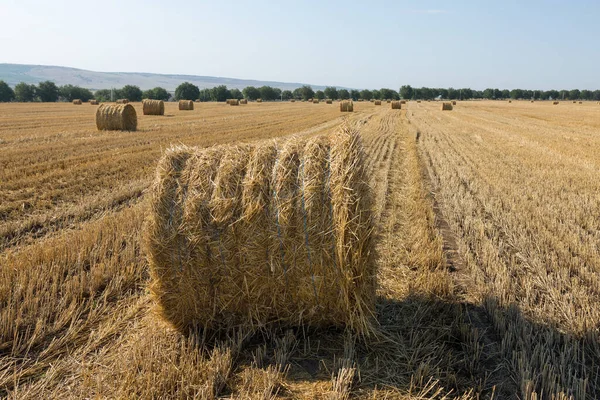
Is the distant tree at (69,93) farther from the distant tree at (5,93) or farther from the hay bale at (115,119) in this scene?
the hay bale at (115,119)

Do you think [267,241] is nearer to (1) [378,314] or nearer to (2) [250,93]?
(1) [378,314]

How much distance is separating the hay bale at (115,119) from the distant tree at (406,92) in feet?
389

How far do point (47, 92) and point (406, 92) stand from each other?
3677 inches

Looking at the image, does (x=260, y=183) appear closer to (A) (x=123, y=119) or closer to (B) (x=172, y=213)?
(B) (x=172, y=213)

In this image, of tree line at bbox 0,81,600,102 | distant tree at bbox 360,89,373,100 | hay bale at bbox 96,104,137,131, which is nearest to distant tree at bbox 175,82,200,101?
tree line at bbox 0,81,600,102

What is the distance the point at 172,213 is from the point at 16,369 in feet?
5.35

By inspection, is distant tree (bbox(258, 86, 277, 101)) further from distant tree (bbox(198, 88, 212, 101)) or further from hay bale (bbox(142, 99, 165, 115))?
hay bale (bbox(142, 99, 165, 115))

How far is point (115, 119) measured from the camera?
63.5 ft

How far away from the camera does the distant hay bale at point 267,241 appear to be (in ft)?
11.9

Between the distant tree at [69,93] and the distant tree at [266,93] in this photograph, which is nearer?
the distant tree at [69,93]

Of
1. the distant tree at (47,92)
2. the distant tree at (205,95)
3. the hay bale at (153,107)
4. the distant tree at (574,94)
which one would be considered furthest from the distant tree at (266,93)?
the distant tree at (574,94)

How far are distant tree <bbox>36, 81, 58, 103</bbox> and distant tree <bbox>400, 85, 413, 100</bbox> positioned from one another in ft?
298

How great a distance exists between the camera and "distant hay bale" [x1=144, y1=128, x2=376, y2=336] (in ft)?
11.9

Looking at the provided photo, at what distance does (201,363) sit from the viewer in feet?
11.0
